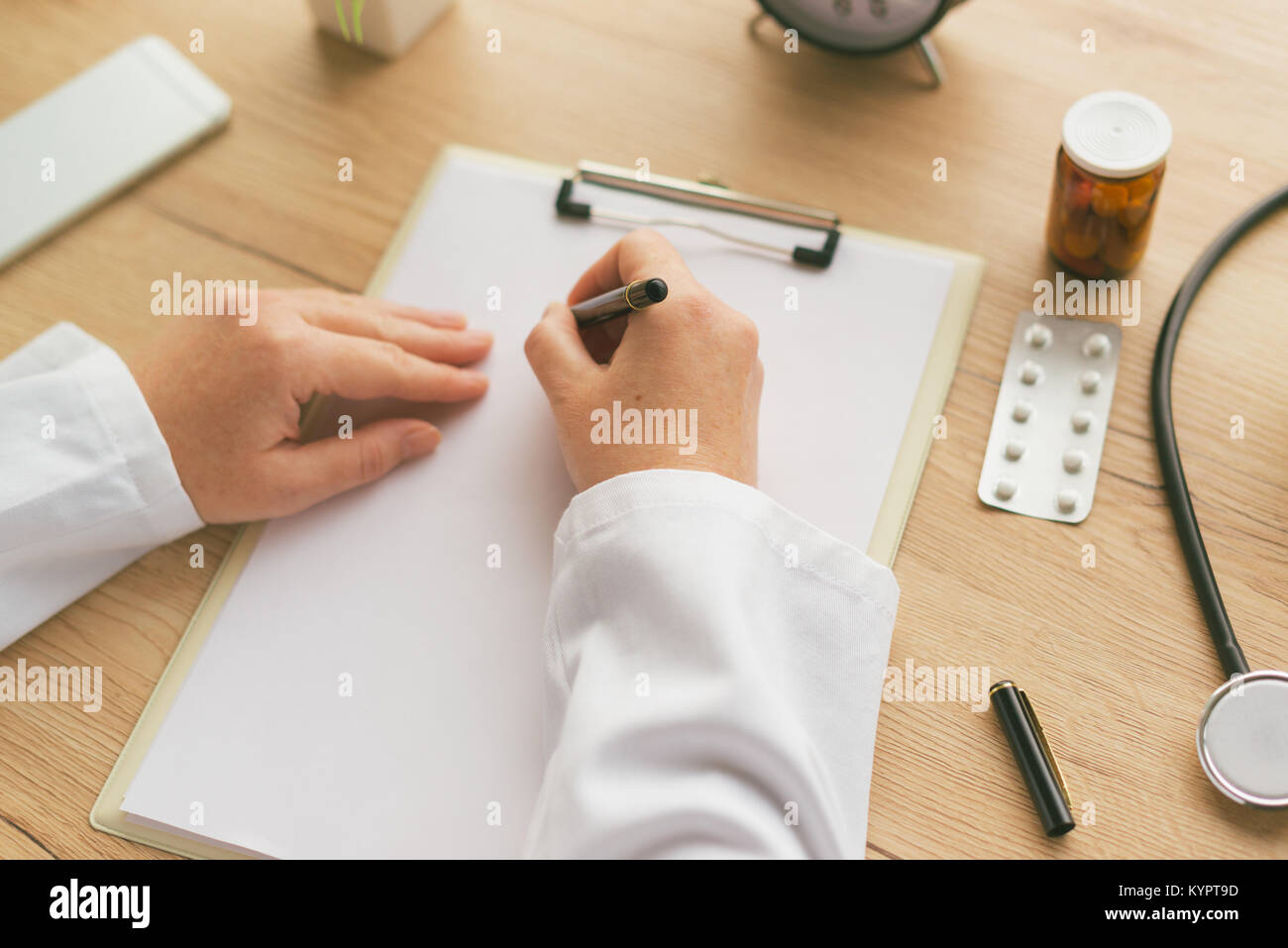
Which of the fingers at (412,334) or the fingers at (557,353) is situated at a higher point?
the fingers at (557,353)

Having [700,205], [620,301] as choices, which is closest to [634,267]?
[620,301]

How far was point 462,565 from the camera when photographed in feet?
2.13

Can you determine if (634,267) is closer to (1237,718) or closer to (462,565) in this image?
(462,565)

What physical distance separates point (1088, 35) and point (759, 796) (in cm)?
68

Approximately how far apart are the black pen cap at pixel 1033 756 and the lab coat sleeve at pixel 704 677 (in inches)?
2.9

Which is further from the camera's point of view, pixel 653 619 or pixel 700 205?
pixel 700 205

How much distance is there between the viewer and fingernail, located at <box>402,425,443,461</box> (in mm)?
682

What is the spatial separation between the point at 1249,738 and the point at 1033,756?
0.11 metres

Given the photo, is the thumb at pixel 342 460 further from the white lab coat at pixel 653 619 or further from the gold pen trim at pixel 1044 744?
the gold pen trim at pixel 1044 744

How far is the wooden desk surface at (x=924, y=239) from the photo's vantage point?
581 millimetres

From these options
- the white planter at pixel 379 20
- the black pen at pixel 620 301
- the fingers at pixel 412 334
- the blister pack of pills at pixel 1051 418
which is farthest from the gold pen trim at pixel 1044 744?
A: the white planter at pixel 379 20

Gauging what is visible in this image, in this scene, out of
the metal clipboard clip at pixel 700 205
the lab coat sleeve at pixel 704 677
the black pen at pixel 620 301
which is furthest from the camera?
the metal clipboard clip at pixel 700 205

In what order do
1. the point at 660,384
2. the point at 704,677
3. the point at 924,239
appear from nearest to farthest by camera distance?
1. the point at 704,677
2. the point at 660,384
3. the point at 924,239

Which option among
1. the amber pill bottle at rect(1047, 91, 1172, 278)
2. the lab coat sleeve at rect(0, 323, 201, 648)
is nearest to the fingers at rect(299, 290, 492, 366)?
the lab coat sleeve at rect(0, 323, 201, 648)
